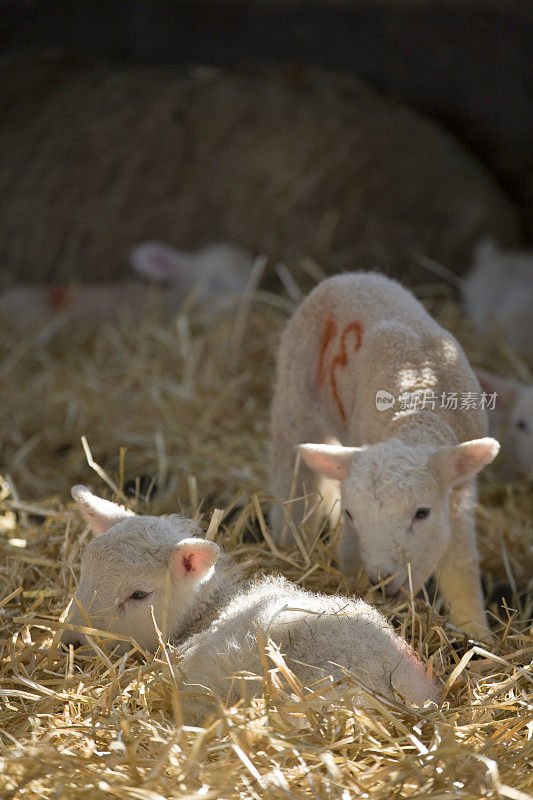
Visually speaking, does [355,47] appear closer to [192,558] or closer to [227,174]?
[227,174]

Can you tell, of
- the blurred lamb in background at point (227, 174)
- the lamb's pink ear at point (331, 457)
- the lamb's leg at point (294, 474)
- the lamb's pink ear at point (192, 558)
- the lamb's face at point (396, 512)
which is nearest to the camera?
the lamb's pink ear at point (192, 558)

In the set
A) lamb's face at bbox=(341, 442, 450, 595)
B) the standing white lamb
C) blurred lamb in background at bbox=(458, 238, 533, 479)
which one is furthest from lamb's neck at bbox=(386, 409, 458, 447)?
blurred lamb in background at bbox=(458, 238, 533, 479)

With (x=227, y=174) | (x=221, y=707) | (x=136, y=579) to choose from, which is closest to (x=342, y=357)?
(x=136, y=579)

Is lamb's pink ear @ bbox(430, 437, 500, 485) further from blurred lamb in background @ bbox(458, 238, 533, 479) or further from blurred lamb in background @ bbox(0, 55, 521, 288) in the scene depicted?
blurred lamb in background @ bbox(0, 55, 521, 288)

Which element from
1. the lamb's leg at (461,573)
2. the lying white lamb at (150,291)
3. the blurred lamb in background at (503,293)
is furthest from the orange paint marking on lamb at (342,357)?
the lying white lamb at (150,291)

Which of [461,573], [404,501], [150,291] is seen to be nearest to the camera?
[404,501]

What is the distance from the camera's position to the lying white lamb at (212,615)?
2434 mm

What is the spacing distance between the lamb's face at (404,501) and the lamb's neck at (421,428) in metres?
0.08

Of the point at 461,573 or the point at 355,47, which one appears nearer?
the point at 461,573

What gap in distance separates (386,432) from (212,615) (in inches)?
32.0

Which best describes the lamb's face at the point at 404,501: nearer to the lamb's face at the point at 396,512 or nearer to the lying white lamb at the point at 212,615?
the lamb's face at the point at 396,512

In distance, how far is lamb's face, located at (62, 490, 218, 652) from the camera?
2.70m

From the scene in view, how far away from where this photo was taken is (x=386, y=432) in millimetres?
3131

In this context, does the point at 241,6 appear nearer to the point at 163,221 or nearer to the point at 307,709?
the point at 163,221
